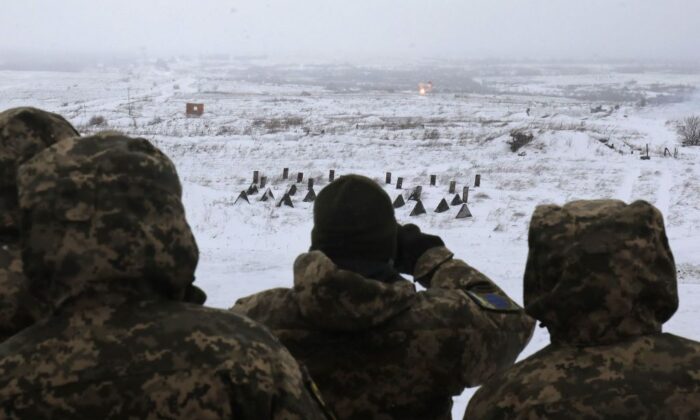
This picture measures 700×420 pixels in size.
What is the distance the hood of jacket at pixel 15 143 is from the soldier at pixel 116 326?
923mm

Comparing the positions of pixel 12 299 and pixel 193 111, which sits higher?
pixel 12 299

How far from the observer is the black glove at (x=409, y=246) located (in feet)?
9.19

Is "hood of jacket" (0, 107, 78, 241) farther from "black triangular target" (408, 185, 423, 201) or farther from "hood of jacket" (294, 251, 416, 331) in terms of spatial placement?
"black triangular target" (408, 185, 423, 201)

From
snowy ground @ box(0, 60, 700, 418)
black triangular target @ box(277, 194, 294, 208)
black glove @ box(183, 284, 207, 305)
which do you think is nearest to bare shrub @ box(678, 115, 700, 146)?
snowy ground @ box(0, 60, 700, 418)

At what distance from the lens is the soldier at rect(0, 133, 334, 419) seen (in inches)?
70.0

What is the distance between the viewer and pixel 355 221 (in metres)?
2.47

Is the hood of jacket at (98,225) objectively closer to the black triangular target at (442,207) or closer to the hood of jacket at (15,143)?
the hood of jacket at (15,143)

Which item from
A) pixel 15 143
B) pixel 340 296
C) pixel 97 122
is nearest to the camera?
pixel 340 296

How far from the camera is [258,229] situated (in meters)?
12.2

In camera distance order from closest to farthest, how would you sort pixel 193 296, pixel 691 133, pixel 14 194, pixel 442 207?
1. pixel 193 296
2. pixel 14 194
3. pixel 442 207
4. pixel 691 133

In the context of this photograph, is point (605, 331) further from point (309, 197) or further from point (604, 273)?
point (309, 197)

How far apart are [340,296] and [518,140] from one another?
2295 cm

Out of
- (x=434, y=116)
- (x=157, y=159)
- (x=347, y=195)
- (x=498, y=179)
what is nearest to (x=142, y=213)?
(x=157, y=159)

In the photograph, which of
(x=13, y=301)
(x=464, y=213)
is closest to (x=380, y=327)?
(x=13, y=301)
